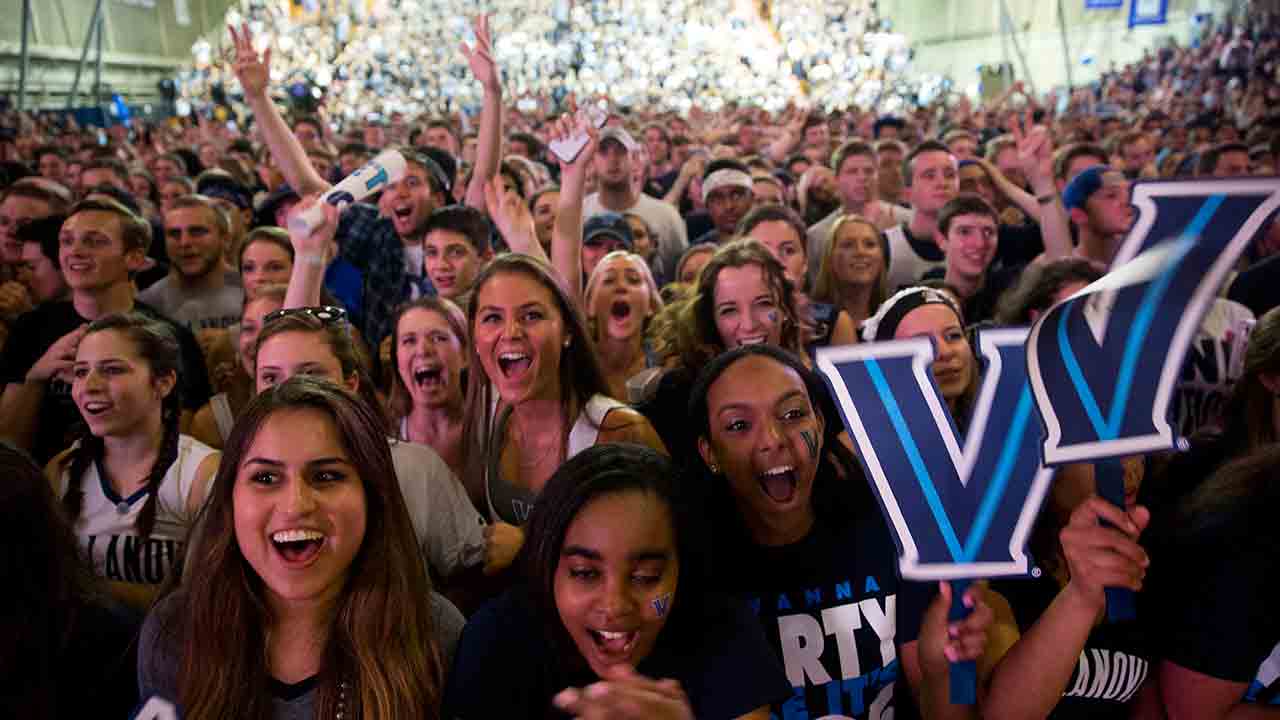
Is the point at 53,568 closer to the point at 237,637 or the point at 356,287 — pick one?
the point at 237,637

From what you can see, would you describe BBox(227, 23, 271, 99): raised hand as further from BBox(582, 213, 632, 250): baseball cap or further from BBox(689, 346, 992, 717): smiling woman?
BBox(689, 346, 992, 717): smiling woman

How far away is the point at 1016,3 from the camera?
29406 millimetres

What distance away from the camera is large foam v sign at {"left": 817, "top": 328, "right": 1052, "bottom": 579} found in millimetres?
1547

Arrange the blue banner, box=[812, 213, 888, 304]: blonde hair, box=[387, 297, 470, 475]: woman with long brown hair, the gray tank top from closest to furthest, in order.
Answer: the gray tank top → box=[387, 297, 470, 475]: woman with long brown hair → box=[812, 213, 888, 304]: blonde hair → the blue banner

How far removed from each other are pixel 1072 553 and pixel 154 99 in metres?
30.0

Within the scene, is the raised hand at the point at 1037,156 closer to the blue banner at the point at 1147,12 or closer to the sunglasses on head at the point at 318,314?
the sunglasses on head at the point at 318,314

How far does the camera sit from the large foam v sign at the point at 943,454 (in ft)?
5.08

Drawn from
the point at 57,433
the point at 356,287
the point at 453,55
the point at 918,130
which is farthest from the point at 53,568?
the point at 453,55

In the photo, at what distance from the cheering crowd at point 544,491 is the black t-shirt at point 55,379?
12 mm

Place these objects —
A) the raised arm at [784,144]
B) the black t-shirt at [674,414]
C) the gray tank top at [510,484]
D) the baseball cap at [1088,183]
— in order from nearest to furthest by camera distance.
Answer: the black t-shirt at [674,414]
the gray tank top at [510,484]
the baseball cap at [1088,183]
the raised arm at [784,144]

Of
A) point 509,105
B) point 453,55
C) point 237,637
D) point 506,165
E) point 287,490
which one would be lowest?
point 237,637

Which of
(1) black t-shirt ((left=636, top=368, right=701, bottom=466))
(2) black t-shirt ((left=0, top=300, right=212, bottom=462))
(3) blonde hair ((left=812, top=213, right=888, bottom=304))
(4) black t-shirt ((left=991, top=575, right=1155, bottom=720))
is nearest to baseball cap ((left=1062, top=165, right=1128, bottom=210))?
Answer: (3) blonde hair ((left=812, top=213, right=888, bottom=304))

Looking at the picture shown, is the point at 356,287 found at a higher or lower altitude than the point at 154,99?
lower

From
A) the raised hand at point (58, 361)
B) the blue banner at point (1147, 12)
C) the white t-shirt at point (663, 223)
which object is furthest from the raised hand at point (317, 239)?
the blue banner at point (1147, 12)
